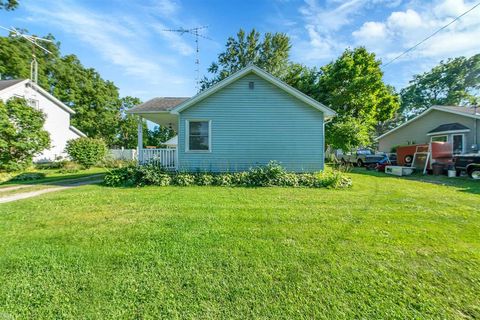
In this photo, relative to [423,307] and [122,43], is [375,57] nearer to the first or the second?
[122,43]

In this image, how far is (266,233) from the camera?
402 cm

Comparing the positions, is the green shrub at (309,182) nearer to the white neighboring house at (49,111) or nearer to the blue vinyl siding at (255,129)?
the blue vinyl siding at (255,129)

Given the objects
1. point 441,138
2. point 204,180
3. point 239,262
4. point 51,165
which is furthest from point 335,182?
point 51,165

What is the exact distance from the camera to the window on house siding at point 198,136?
10422 mm

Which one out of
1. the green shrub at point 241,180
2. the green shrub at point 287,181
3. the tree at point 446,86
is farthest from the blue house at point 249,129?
the tree at point 446,86

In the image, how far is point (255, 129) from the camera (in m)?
10.3

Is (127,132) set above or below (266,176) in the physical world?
above

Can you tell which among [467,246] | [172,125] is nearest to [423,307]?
[467,246]

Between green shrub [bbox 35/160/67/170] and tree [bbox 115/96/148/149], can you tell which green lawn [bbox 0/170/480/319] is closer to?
green shrub [bbox 35/160/67/170]

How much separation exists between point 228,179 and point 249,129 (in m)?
2.71

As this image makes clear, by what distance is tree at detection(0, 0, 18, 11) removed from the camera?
11.9m

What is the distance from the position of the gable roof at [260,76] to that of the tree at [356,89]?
11.3 m

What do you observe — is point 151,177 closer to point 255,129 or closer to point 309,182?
point 255,129

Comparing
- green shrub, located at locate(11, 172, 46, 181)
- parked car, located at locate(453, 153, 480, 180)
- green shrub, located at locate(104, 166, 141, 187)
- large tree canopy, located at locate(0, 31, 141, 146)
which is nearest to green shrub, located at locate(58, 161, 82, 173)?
green shrub, located at locate(11, 172, 46, 181)
